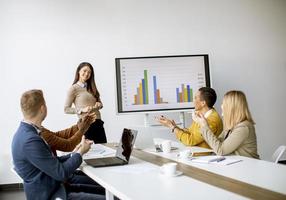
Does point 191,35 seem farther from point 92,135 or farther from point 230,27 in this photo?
point 92,135

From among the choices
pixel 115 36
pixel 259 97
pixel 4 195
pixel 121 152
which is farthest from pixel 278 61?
pixel 4 195

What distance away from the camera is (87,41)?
15.2 ft

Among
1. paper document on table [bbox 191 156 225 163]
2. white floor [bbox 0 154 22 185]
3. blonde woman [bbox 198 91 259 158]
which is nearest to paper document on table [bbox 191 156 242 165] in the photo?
paper document on table [bbox 191 156 225 163]

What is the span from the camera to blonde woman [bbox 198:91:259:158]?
236 cm

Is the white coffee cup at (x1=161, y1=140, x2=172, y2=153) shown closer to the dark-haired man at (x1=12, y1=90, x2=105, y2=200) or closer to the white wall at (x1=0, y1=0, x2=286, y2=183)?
the dark-haired man at (x1=12, y1=90, x2=105, y2=200)

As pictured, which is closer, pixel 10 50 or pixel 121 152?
pixel 121 152

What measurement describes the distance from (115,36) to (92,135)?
62.4 inches

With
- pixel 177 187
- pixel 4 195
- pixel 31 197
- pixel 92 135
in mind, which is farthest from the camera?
pixel 4 195

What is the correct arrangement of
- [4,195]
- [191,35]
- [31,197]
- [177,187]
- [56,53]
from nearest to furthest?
[177,187], [31,197], [4,195], [56,53], [191,35]

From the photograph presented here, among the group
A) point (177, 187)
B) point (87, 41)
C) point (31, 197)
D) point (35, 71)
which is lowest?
Result: point (31, 197)

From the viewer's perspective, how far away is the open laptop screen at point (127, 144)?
7.40 ft

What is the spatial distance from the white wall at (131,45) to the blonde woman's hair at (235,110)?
2.31 metres

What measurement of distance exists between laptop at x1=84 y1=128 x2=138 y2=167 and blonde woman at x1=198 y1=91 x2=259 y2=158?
1.76 ft

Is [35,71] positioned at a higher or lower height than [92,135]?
higher
